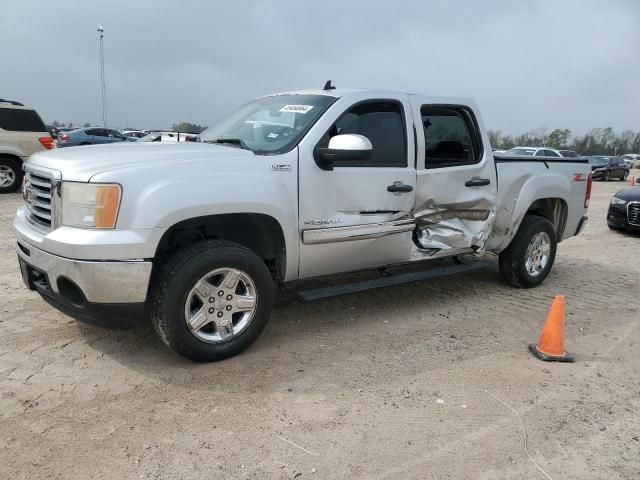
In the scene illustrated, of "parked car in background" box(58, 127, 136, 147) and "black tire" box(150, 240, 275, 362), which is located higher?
"parked car in background" box(58, 127, 136, 147)

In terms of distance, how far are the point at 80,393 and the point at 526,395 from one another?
2875 millimetres

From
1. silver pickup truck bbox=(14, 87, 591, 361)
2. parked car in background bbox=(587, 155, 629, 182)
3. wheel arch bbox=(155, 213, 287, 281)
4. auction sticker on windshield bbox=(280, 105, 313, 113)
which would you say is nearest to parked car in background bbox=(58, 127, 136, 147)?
auction sticker on windshield bbox=(280, 105, 313, 113)

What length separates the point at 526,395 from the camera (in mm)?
3479

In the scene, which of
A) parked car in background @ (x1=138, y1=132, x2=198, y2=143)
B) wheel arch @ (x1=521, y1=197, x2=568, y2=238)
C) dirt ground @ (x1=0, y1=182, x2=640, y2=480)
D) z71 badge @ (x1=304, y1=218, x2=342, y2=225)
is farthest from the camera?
wheel arch @ (x1=521, y1=197, x2=568, y2=238)

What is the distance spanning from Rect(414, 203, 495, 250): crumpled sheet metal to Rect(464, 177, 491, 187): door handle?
0.24 metres

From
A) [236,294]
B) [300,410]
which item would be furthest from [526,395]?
[236,294]

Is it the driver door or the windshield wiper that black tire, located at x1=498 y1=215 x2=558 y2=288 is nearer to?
the driver door

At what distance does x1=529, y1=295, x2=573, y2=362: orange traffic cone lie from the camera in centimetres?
403

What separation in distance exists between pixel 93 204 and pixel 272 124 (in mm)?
1675

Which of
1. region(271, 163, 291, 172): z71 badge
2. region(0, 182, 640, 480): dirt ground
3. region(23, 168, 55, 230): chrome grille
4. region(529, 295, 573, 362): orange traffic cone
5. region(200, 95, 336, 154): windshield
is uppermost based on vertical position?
region(200, 95, 336, 154): windshield

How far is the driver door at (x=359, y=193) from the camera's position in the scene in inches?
156

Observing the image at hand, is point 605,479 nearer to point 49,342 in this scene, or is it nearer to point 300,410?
point 300,410

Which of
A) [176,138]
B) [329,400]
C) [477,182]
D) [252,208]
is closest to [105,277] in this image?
[252,208]

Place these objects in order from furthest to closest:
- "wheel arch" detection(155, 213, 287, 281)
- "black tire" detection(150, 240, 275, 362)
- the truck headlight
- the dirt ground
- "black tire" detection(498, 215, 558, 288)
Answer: "black tire" detection(498, 215, 558, 288) < "wheel arch" detection(155, 213, 287, 281) < "black tire" detection(150, 240, 275, 362) < the truck headlight < the dirt ground
